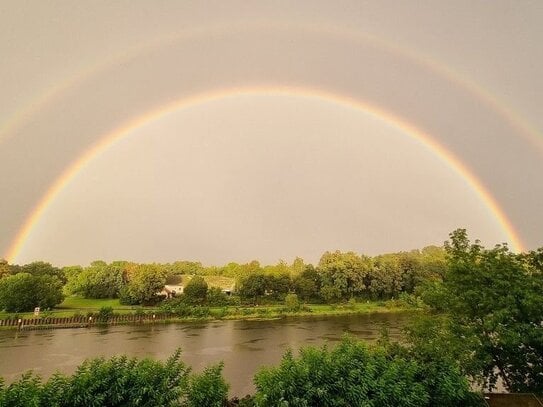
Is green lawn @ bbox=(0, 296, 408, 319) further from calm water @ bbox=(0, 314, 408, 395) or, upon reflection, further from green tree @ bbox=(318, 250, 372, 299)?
calm water @ bbox=(0, 314, 408, 395)

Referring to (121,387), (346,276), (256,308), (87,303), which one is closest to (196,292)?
(256,308)

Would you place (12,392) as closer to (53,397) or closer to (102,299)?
(53,397)

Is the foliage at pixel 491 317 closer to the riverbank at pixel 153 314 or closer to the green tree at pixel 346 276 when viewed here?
the riverbank at pixel 153 314

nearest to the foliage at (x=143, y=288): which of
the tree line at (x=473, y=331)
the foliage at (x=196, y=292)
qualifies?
the foliage at (x=196, y=292)

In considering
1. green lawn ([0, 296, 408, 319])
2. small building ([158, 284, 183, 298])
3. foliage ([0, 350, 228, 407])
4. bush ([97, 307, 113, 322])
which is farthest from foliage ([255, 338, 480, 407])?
small building ([158, 284, 183, 298])

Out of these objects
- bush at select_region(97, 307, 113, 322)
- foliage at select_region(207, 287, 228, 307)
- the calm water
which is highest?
foliage at select_region(207, 287, 228, 307)

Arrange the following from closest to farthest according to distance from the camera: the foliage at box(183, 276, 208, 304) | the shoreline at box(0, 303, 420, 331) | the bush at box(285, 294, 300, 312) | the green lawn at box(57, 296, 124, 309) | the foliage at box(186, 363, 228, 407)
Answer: the foliage at box(186, 363, 228, 407), the shoreline at box(0, 303, 420, 331), the foliage at box(183, 276, 208, 304), the green lawn at box(57, 296, 124, 309), the bush at box(285, 294, 300, 312)

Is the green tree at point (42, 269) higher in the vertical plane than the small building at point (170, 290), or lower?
higher
